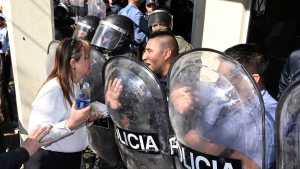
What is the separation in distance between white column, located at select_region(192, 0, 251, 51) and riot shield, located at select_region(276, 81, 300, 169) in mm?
3056

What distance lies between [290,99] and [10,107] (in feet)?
19.7

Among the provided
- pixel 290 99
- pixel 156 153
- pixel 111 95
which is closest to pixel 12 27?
pixel 111 95

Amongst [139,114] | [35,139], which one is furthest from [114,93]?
[35,139]

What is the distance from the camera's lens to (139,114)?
7.66ft

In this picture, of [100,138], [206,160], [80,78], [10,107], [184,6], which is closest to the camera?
[206,160]

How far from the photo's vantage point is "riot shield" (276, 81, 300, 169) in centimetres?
151

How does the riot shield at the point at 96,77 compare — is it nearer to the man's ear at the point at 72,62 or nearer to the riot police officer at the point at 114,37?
the man's ear at the point at 72,62

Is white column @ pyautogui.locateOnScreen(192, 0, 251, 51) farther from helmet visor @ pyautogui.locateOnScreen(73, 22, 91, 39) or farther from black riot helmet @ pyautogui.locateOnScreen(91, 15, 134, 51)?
helmet visor @ pyautogui.locateOnScreen(73, 22, 91, 39)

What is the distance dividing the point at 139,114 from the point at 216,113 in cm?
65

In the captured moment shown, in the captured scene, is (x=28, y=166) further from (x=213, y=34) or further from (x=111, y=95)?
(x=213, y=34)

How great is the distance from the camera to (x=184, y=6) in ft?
25.4

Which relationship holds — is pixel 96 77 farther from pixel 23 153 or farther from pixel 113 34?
pixel 113 34

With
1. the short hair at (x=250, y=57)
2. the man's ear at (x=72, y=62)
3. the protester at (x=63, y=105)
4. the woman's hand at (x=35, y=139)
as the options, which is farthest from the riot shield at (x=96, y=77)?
→ the short hair at (x=250, y=57)

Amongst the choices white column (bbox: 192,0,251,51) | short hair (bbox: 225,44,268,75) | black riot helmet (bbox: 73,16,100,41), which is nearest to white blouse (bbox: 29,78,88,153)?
short hair (bbox: 225,44,268,75)
